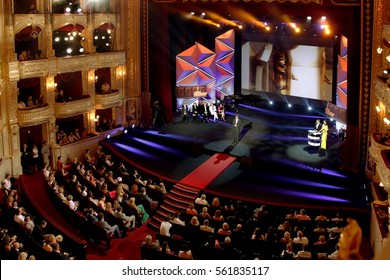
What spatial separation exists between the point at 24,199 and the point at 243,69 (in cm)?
1642

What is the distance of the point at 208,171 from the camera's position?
2105cm

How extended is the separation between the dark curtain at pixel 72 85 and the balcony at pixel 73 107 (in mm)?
483

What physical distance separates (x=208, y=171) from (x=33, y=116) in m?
6.97

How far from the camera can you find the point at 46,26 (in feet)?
73.0

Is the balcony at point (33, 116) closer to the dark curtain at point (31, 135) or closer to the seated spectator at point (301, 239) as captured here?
the dark curtain at point (31, 135)

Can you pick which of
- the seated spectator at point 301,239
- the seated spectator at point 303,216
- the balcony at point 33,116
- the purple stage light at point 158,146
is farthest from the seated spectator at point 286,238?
the balcony at point 33,116

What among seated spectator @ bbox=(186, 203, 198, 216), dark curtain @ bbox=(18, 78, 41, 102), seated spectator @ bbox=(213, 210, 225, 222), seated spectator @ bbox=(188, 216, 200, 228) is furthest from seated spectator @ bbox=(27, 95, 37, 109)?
seated spectator @ bbox=(213, 210, 225, 222)

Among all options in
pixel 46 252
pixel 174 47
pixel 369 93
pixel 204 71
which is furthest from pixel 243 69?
pixel 46 252

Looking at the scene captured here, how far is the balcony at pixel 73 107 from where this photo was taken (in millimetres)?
22828

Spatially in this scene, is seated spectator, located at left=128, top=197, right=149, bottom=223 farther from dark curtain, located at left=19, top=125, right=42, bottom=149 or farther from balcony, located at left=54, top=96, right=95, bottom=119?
Answer: balcony, located at left=54, top=96, right=95, bottom=119

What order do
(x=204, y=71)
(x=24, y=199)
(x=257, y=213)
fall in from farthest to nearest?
(x=204, y=71) < (x=24, y=199) < (x=257, y=213)

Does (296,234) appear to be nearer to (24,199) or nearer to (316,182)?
(316,182)

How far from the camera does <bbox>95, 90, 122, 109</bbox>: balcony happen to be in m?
24.9

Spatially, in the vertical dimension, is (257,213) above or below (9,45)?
below
